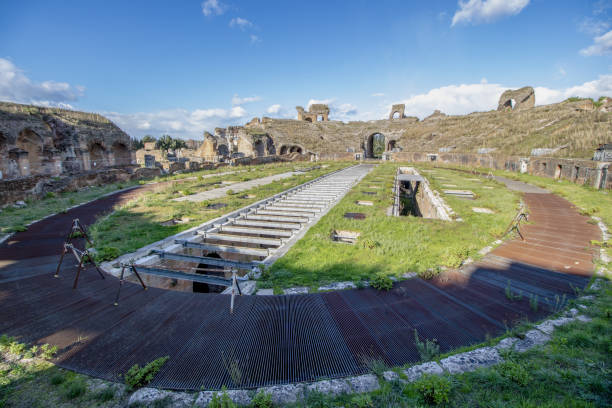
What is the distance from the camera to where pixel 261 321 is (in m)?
4.04

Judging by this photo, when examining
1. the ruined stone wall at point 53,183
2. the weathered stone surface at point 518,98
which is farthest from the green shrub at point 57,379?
the weathered stone surface at point 518,98

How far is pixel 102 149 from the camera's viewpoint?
3030 cm

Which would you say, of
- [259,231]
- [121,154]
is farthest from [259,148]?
[259,231]

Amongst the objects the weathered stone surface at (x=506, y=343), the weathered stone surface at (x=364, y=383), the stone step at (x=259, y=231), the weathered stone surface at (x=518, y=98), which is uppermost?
the weathered stone surface at (x=518, y=98)

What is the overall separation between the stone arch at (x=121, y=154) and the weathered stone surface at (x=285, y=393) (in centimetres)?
3760

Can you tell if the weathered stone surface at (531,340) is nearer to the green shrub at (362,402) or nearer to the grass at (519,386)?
the grass at (519,386)

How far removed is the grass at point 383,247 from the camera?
571 centimetres

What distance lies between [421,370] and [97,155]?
38017 mm

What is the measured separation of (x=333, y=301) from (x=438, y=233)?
17.4 feet

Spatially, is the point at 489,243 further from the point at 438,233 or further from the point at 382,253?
the point at 382,253

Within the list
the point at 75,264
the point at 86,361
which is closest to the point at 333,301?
the point at 86,361

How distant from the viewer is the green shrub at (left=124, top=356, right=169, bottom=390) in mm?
2875

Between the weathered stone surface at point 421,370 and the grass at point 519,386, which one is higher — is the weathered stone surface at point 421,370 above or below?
below

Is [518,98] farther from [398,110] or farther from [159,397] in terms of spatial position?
[159,397]
